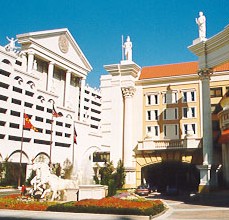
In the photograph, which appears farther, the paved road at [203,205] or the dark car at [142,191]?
the dark car at [142,191]

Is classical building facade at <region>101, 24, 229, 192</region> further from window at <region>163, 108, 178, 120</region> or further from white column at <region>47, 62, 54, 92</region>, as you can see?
white column at <region>47, 62, 54, 92</region>

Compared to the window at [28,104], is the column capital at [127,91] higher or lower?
lower

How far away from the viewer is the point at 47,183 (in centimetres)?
2586

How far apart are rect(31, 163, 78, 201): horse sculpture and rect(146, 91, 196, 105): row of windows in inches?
→ 857

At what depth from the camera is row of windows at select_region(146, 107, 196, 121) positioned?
44.5 m

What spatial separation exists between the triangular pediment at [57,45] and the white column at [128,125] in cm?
5084

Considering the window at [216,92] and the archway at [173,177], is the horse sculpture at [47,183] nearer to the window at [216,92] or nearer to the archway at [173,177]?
the archway at [173,177]

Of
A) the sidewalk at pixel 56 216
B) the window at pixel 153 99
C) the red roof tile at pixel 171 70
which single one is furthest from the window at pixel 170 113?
the sidewalk at pixel 56 216

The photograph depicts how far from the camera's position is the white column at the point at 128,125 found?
4144 cm


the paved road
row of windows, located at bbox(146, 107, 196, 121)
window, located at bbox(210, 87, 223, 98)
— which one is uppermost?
window, located at bbox(210, 87, 223, 98)

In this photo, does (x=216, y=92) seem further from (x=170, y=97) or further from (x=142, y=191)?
(x=142, y=191)

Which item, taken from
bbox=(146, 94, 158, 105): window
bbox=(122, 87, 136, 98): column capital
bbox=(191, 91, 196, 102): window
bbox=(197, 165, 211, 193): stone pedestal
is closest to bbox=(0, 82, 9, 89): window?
bbox=(122, 87, 136, 98): column capital

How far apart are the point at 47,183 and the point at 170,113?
2373 cm

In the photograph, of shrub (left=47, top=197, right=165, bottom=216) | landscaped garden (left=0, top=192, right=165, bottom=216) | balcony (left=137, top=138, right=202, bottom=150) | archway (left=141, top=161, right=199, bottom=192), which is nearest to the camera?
shrub (left=47, top=197, right=165, bottom=216)
